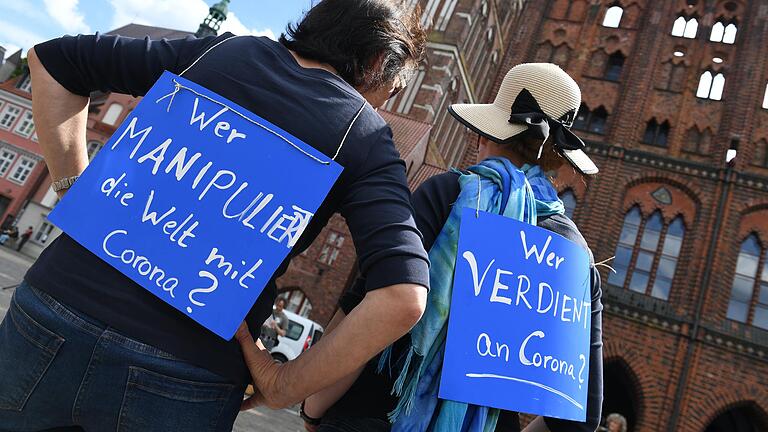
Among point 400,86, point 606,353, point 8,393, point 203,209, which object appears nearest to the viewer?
point 8,393

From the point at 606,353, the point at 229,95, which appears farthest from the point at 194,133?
the point at 606,353

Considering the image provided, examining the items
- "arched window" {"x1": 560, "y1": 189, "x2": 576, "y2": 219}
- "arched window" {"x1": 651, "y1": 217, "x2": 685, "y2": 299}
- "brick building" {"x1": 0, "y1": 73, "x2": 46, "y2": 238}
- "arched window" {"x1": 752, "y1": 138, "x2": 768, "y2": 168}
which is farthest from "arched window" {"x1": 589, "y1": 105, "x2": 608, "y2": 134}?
"brick building" {"x1": 0, "y1": 73, "x2": 46, "y2": 238}

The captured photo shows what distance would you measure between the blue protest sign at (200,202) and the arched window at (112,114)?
3154 cm

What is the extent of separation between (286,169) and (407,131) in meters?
17.4

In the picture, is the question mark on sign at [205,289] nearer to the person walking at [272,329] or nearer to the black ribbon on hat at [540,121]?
the black ribbon on hat at [540,121]

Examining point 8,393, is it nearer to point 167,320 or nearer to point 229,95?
point 167,320

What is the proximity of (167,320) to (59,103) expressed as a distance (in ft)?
2.10

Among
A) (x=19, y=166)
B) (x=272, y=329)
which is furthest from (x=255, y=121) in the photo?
(x=19, y=166)

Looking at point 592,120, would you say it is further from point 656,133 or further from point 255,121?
point 255,121

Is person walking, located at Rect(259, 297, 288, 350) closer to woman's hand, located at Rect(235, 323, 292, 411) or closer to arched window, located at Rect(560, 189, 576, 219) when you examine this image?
woman's hand, located at Rect(235, 323, 292, 411)

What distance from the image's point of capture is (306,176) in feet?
3.61

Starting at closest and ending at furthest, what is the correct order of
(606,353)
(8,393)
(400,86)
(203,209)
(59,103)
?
(8,393), (203,209), (59,103), (400,86), (606,353)

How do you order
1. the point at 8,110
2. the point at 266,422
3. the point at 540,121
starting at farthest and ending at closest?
1. the point at 8,110
2. the point at 266,422
3. the point at 540,121

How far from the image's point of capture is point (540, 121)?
163 cm
